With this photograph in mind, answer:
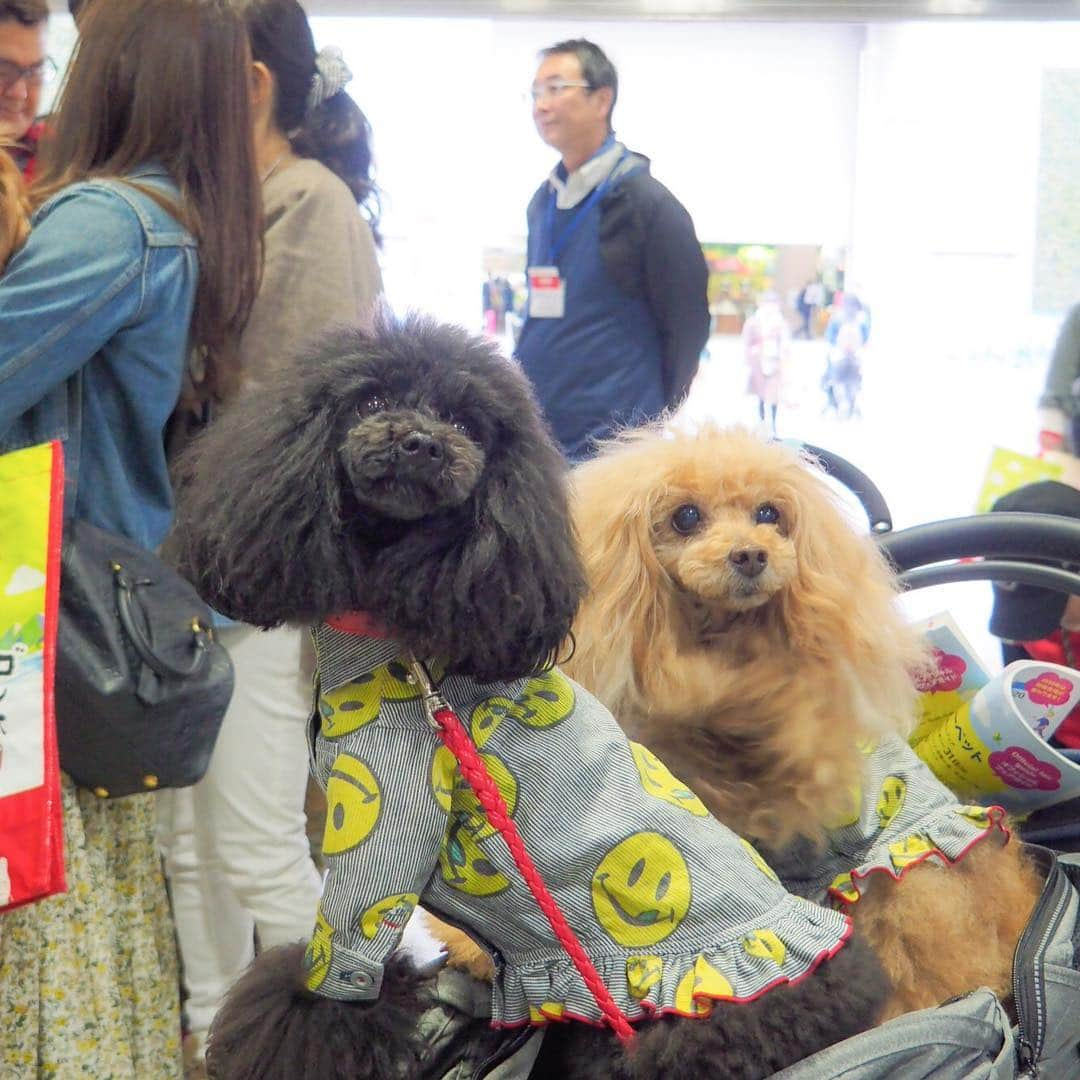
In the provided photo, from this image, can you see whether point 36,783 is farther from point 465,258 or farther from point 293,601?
point 465,258

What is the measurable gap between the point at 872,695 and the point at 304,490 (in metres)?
0.48

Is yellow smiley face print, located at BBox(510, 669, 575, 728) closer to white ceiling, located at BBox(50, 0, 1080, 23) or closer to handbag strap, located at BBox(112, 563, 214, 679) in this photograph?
handbag strap, located at BBox(112, 563, 214, 679)

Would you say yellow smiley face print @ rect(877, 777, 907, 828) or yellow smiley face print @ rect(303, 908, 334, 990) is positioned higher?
yellow smiley face print @ rect(303, 908, 334, 990)

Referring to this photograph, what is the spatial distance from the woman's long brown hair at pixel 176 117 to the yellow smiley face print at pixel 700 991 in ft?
2.35

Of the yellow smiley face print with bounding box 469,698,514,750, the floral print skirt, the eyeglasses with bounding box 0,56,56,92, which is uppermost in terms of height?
the eyeglasses with bounding box 0,56,56,92

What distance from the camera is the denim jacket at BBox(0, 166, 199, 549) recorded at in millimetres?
944

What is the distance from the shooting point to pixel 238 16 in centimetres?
111

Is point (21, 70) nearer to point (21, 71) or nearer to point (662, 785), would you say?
point (21, 71)

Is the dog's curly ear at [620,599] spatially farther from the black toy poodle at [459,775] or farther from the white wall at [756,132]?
the white wall at [756,132]

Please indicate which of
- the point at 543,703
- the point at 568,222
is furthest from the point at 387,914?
the point at 568,222

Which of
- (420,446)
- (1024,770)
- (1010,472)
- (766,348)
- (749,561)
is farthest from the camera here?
(766,348)

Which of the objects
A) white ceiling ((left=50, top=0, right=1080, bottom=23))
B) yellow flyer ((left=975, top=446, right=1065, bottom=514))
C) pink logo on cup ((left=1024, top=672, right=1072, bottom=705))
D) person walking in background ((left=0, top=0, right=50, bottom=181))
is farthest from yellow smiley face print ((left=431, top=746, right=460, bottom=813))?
white ceiling ((left=50, top=0, right=1080, bottom=23))

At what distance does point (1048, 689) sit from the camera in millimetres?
1026

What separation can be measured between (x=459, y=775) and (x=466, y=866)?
0.06 meters
